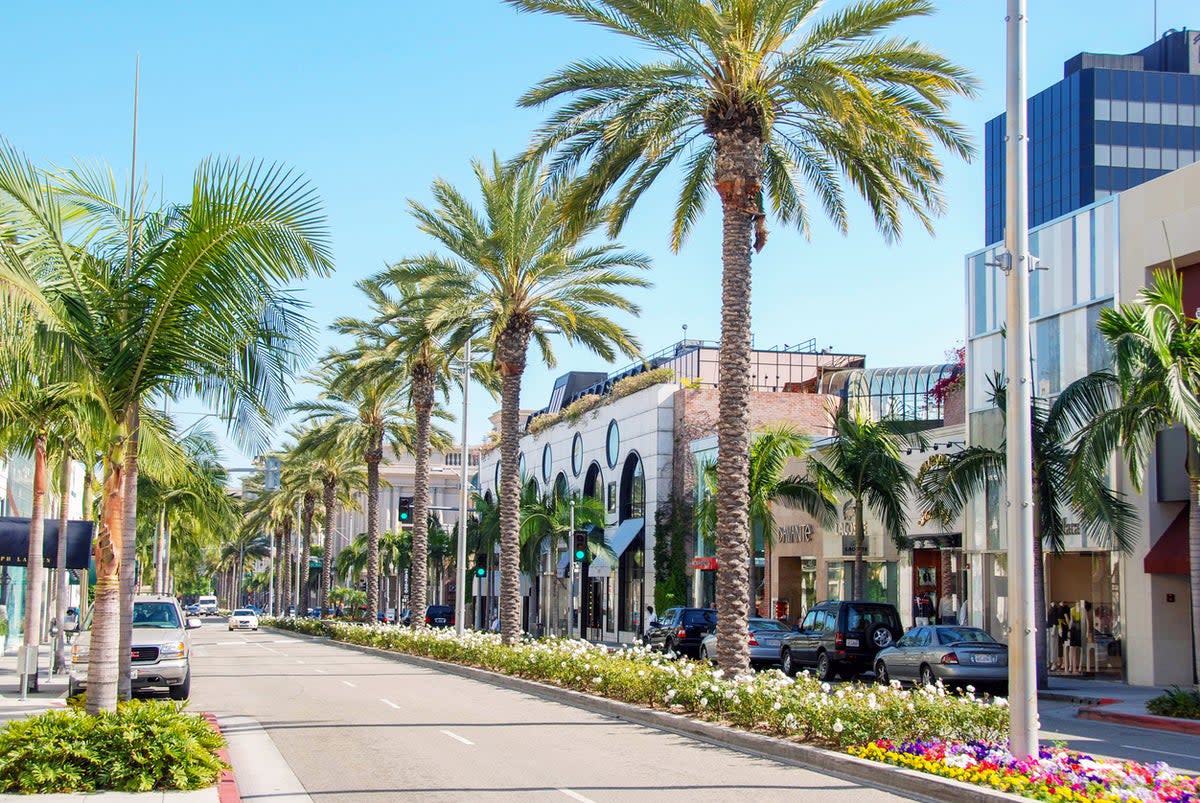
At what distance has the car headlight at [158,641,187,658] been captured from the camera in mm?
22391

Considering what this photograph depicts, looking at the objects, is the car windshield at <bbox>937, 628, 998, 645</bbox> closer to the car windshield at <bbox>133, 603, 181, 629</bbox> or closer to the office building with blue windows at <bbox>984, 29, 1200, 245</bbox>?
the car windshield at <bbox>133, 603, 181, 629</bbox>

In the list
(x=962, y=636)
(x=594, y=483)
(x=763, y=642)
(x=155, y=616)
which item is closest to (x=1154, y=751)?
(x=962, y=636)

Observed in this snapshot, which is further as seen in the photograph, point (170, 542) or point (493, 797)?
point (170, 542)

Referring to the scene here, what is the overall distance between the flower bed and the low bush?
925mm

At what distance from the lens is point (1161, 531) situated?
2891 centimetres

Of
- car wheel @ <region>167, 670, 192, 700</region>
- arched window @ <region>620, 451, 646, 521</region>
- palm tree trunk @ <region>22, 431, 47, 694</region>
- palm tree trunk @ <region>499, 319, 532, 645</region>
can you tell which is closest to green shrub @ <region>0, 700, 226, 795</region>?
car wheel @ <region>167, 670, 192, 700</region>

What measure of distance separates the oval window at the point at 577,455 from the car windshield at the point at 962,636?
39.1 metres

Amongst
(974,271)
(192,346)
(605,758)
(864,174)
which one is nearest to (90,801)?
(192,346)

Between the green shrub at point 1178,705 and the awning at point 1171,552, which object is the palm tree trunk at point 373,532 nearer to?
the awning at point 1171,552

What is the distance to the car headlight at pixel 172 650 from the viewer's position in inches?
882

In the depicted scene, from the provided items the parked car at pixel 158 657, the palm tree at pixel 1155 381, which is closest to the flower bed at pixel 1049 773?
the palm tree at pixel 1155 381

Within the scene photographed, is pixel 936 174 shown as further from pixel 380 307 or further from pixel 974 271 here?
pixel 380 307

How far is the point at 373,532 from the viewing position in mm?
47375

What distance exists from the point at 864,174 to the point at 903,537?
1511 centimetres
